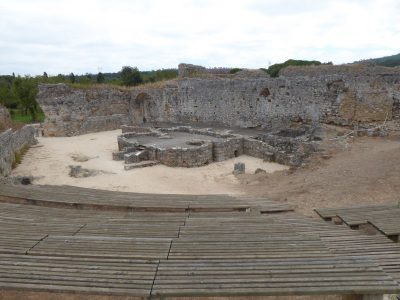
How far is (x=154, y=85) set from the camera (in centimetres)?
2720

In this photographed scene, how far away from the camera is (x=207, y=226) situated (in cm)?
485

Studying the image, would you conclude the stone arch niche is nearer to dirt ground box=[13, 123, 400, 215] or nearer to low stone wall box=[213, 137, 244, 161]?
dirt ground box=[13, 123, 400, 215]

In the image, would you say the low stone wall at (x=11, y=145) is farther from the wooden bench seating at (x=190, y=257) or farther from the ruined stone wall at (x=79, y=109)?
the wooden bench seating at (x=190, y=257)

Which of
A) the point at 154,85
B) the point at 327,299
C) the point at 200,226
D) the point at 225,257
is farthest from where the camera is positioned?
the point at 154,85

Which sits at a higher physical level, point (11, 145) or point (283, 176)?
point (11, 145)

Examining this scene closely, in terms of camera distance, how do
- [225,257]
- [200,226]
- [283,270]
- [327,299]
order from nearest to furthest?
[283,270], [225,257], [327,299], [200,226]

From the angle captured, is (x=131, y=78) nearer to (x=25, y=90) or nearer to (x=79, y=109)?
(x=25, y=90)

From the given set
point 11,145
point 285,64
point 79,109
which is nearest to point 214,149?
point 11,145

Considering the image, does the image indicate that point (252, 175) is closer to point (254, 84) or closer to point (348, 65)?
point (254, 84)

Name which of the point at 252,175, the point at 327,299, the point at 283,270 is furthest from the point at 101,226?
the point at 252,175

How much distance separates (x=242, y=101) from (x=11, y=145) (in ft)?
41.6

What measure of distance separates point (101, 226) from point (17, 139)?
551 inches

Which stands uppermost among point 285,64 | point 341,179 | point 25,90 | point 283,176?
point 285,64

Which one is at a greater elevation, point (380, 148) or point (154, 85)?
point (154, 85)
